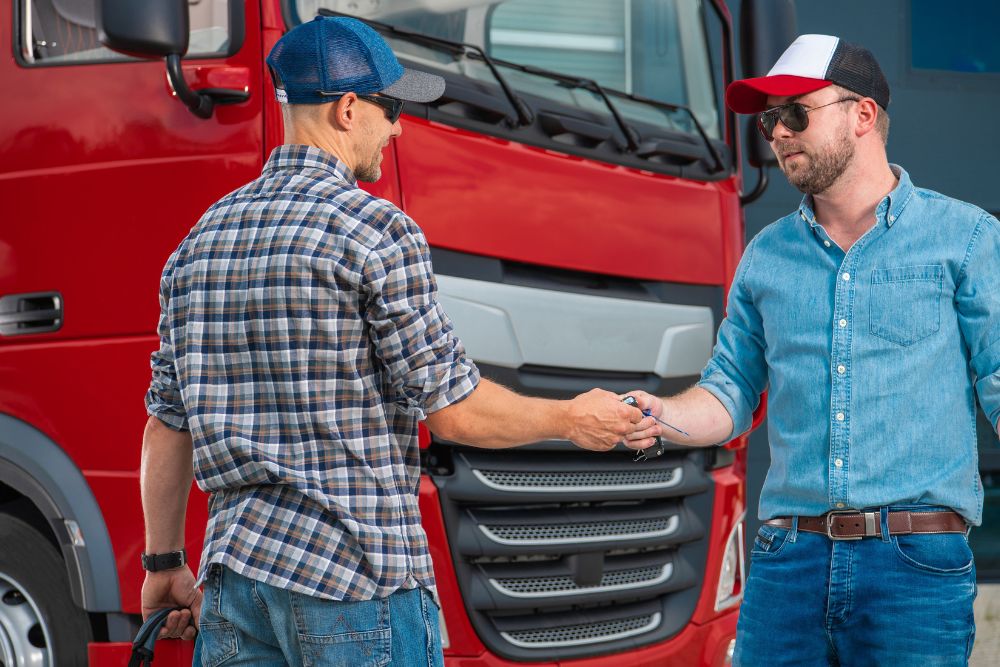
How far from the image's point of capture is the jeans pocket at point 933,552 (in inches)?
89.1

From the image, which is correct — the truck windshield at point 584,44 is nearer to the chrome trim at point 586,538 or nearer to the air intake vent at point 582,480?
the air intake vent at point 582,480

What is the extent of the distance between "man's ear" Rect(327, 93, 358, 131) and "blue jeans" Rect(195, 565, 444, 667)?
2.57ft

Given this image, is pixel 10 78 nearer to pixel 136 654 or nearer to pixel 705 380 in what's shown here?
pixel 136 654

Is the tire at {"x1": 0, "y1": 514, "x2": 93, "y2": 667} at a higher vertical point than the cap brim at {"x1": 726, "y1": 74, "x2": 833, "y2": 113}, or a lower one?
lower

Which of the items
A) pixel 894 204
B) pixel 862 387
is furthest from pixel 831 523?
pixel 894 204

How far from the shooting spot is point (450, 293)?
326 centimetres

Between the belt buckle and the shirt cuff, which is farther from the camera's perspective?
the shirt cuff

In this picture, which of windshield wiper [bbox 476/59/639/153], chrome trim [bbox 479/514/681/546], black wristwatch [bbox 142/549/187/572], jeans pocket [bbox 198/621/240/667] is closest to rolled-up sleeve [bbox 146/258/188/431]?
black wristwatch [bbox 142/549/187/572]

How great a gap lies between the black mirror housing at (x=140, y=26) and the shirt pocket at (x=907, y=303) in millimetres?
1722

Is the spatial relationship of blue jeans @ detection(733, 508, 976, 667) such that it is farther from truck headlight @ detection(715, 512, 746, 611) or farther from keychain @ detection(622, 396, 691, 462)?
truck headlight @ detection(715, 512, 746, 611)

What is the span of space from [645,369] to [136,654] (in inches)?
71.3


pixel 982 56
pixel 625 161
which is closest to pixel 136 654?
pixel 625 161

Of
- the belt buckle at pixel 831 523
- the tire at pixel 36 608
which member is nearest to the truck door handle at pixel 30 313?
the tire at pixel 36 608

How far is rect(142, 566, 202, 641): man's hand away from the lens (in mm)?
2408
